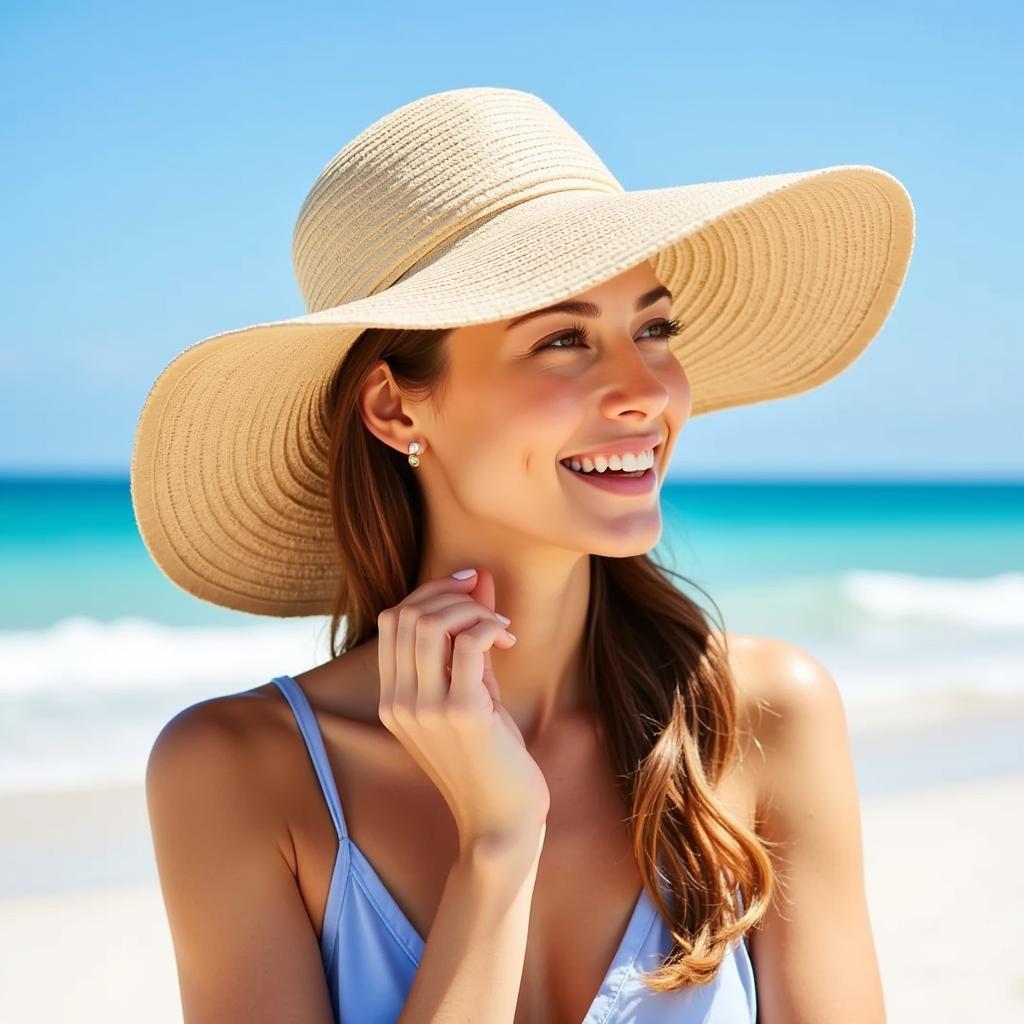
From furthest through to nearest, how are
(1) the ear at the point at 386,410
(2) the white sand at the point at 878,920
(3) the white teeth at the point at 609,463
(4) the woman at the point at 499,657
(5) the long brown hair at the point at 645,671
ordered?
(2) the white sand at the point at 878,920, (1) the ear at the point at 386,410, (5) the long brown hair at the point at 645,671, (3) the white teeth at the point at 609,463, (4) the woman at the point at 499,657

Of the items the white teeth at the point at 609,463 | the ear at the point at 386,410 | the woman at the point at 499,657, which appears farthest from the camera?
the ear at the point at 386,410

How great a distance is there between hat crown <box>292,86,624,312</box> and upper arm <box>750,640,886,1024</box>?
1.13 meters

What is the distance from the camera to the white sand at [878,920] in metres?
4.85

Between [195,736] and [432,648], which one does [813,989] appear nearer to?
[432,648]

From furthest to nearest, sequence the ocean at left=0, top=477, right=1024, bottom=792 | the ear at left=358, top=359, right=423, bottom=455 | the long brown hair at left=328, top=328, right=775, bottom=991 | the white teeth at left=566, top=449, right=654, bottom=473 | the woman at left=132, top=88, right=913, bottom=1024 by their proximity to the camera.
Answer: the ocean at left=0, top=477, right=1024, bottom=792, the ear at left=358, top=359, right=423, bottom=455, the long brown hair at left=328, top=328, right=775, bottom=991, the white teeth at left=566, top=449, right=654, bottom=473, the woman at left=132, top=88, right=913, bottom=1024

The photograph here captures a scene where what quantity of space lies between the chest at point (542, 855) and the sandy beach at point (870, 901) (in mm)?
2730

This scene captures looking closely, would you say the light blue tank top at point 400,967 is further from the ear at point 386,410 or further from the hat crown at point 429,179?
the hat crown at point 429,179

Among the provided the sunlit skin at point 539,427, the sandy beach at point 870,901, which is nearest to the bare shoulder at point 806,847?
the sunlit skin at point 539,427

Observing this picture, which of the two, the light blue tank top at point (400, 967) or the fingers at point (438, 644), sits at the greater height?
the fingers at point (438, 644)

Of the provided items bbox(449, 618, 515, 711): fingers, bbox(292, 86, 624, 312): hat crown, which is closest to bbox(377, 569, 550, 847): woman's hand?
bbox(449, 618, 515, 711): fingers

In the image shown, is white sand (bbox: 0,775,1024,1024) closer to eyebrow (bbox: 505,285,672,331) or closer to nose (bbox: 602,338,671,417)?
nose (bbox: 602,338,671,417)

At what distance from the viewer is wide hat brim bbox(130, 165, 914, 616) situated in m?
2.06

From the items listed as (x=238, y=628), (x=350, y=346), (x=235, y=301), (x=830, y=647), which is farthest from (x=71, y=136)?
(x=350, y=346)

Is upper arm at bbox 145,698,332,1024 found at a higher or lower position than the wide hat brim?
lower
